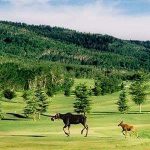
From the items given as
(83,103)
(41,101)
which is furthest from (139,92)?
(41,101)

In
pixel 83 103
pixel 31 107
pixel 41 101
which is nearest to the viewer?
pixel 31 107

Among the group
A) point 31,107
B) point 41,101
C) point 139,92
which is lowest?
point 31,107

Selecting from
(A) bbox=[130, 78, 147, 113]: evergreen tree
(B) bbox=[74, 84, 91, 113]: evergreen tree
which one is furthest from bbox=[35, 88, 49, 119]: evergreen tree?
(A) bbox=[130, 78, 147, 113]: evergreen tree

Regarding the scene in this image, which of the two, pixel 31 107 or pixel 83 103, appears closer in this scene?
pixel 31 107

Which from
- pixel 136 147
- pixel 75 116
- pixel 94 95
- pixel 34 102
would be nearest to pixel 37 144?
pixel 75 116

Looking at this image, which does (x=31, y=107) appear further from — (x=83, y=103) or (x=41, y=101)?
Result: (x=83, y=103)

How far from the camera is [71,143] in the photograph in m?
37.8

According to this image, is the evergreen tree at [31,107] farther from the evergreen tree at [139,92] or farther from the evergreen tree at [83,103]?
the evergreen tree at [139,92]

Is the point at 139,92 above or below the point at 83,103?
above

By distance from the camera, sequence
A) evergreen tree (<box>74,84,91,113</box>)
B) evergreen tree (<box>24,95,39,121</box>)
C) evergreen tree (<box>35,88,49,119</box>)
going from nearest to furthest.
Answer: evergreen tree (<box>24,95,39,121</box>), evergreen tree (<box>74,84,91,113</box>), evergreen tree (<box>35,88,49,119</box>)

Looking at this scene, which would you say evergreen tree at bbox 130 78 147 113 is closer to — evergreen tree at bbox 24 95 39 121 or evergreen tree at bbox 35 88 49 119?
evergreen tree at bbox 35 88 49 119

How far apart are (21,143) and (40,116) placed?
247ft

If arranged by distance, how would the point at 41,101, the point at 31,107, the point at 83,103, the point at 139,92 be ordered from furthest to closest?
the point at 139,92, the point at 41,101, the point at 83,103, the point at 31,107

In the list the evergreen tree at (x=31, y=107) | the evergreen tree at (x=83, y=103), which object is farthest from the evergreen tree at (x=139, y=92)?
the evergreen tree at (x=31, y=107)
